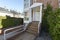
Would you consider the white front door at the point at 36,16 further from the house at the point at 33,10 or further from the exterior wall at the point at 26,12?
the exterior wall at the point at 26,12

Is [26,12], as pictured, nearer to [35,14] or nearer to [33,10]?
[33,10]

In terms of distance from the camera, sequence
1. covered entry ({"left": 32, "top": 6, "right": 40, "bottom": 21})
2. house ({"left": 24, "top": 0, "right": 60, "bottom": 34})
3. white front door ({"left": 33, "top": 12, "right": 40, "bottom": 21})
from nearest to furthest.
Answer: house ({"left": 24, "top": 0, "right": 60, "bottom": 34}), covered entry ({"left": 32, "top": 6, "right": 40, "bottom": 21}), white front door ({"left": 33, "top": 12, "right": 40, "bottom": 21})

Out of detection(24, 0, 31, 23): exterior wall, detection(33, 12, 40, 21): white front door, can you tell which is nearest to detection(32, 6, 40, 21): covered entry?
detection(33, 12, 40, 21): white front door

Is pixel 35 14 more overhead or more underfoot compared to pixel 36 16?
more overhead

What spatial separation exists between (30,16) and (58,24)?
13848 millimetres

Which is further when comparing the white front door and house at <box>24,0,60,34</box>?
the white front door

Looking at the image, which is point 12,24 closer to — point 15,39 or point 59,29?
point 15,39

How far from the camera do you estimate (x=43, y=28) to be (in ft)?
51.4

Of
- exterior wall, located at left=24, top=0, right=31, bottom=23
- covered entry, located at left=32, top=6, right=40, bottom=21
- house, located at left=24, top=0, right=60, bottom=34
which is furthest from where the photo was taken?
exterior wall, located at left=24, top=0, right=31, bottom=23

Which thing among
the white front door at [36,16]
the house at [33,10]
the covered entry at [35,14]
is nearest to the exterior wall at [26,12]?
the house at [33,10]

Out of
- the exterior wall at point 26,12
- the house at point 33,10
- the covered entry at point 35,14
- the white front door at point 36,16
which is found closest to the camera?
the house at point 33,10

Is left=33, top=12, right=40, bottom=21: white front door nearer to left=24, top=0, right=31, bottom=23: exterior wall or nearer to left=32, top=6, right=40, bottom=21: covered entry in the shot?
left=32, top=6, right=40, bottom=21: covered entry

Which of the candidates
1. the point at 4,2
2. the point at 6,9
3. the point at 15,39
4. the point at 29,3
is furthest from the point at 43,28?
the point at 6,9

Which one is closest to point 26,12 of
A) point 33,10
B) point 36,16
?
point 33,10
